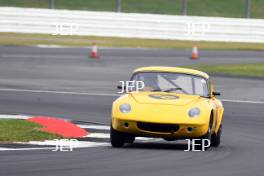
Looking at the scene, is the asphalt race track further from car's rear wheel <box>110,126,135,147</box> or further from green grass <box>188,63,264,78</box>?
green grass <box>188,63,264,78</box>

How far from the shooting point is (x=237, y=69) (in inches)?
1257

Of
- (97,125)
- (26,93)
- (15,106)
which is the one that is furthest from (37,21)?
(97,125)

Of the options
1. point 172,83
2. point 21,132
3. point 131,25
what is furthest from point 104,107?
point 131,25

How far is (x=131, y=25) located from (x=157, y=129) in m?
28.3

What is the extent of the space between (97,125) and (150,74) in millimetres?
2640

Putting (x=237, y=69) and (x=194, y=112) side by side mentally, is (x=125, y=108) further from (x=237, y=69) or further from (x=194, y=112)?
(x=237, y=69)

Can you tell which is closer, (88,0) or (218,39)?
(218,39)

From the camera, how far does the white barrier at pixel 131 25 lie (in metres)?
40.9

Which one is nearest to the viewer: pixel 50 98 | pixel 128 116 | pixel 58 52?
pixel 128 116

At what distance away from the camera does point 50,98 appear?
74.1 ft

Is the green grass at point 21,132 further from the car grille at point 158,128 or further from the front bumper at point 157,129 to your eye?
the car grille at point 158,128

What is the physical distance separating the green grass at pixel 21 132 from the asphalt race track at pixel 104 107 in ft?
3.58

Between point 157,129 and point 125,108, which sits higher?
point 125,108

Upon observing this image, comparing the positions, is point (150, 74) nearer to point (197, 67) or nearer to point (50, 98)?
point (50, 98)
